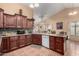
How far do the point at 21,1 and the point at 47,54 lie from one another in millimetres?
1741

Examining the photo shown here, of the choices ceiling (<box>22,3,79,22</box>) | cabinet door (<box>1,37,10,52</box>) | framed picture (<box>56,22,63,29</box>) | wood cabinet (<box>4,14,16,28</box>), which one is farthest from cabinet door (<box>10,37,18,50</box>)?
framed picture (<box>56,22,63,29</box>)

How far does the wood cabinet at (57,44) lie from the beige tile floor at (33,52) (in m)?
0.16

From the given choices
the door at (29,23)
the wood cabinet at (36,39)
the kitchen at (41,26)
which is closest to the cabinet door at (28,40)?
the kitchen at (41,26)

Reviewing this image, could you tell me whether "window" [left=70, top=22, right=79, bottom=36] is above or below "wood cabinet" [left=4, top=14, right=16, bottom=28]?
below

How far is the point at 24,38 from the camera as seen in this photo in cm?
322

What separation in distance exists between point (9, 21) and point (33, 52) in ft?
4.06

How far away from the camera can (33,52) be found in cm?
293

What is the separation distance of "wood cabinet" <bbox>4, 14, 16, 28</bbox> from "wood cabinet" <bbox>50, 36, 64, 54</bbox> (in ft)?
4.35

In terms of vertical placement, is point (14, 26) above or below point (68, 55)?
above

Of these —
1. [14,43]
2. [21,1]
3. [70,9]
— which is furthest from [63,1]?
[14,43]

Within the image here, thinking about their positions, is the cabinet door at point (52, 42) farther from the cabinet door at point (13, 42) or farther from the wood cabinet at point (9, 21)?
the wood cabinet at point (9, 21)

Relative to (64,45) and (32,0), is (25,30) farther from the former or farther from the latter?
(64,45)

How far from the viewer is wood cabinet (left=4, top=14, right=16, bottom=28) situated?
299 cm

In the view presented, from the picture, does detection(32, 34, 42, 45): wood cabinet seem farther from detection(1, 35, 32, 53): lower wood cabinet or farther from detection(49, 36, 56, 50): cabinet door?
detection(49, 36, 56, 50): cabinet door
